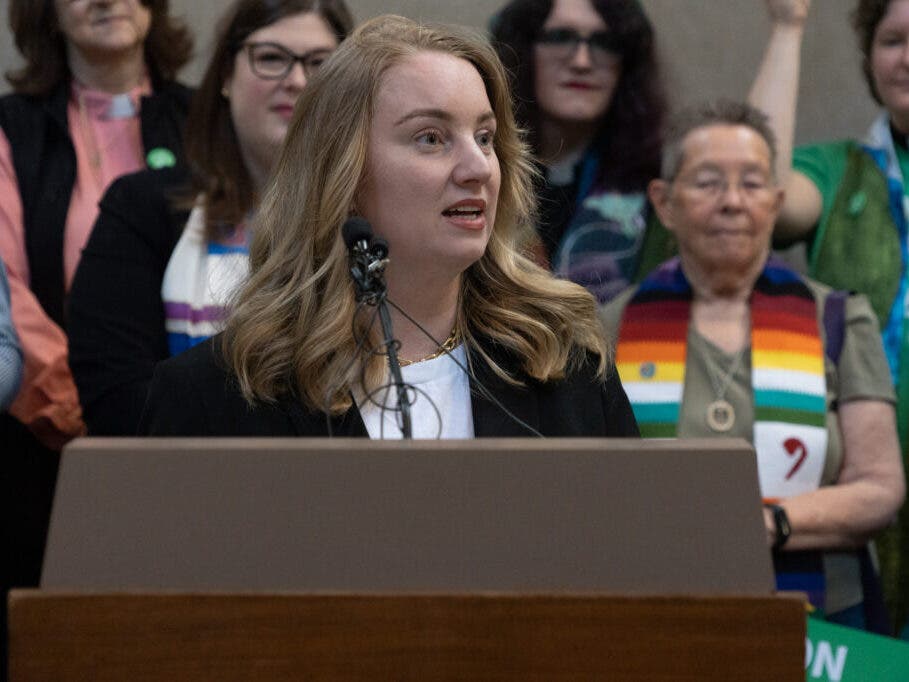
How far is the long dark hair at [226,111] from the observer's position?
328 centimetres

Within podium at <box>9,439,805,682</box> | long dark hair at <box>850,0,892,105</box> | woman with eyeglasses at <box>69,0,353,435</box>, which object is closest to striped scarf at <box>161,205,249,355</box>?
woman with eyeglasses at <box>69,0,353,435</box>

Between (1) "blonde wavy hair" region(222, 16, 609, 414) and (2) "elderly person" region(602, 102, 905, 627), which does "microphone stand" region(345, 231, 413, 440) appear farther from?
(2) "elderly person" region(602, 102, 905, 627)

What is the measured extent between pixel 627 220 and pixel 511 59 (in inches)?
20.5

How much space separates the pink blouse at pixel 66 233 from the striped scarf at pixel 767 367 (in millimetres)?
1299

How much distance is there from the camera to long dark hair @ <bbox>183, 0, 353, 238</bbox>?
3.28 metres

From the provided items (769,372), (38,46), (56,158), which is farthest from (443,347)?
(38,46)

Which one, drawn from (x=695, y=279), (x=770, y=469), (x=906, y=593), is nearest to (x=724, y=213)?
(x=695, y=279)

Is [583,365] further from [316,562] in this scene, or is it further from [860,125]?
[860,125]

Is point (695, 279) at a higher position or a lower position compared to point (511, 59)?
lower

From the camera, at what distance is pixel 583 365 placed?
2383 mm

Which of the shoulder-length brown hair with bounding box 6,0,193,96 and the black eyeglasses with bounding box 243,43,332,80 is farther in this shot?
the shoulder-length brown hair with bounding box 6,0,193,96

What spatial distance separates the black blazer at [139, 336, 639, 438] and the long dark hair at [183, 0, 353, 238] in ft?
3.35

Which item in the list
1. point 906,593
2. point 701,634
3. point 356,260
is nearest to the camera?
point 701,634

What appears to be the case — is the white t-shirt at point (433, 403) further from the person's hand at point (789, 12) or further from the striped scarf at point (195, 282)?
the person's hand at point (789, 12)
